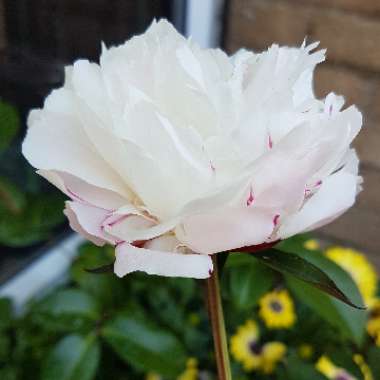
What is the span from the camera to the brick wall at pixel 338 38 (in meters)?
0.90

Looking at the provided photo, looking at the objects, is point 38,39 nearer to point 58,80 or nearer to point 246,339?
point 58,80

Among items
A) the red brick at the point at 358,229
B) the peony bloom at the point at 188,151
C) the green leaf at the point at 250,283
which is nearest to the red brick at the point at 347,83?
the red brick at the point at 358,229

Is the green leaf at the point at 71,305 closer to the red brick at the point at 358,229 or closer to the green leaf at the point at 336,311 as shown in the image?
the green leaf at the point at 336,311

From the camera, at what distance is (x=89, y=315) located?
613 mm

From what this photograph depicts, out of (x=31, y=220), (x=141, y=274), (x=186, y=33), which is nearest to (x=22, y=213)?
(x=31, y=220)

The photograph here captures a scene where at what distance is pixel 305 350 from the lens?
0.77 meters

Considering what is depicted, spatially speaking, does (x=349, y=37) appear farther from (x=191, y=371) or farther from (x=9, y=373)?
(x=9, y=373)

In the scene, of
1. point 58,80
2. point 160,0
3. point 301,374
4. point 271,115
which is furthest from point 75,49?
point 271,115

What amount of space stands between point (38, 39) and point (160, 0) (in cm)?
24

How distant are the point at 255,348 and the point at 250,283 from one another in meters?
0.21

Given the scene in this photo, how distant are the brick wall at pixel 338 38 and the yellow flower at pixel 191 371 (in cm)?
43

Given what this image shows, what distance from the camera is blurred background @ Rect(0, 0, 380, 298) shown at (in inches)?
33.6

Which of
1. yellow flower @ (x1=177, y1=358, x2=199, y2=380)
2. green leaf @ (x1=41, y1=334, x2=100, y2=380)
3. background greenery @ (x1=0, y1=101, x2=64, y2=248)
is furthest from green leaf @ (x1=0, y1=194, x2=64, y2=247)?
yellow flower @ (x1=177, y1=358, x2=199, y2=380)

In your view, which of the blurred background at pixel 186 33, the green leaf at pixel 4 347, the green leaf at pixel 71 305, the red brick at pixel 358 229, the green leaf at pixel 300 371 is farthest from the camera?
the red brick at pixel 358 229
